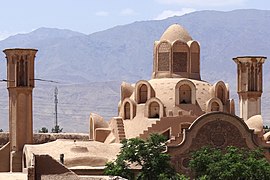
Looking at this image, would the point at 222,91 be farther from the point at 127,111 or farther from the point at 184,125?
the point at 127,111

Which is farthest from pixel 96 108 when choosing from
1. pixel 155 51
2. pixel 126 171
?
pixel 126 171

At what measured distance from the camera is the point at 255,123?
51406 millimetres

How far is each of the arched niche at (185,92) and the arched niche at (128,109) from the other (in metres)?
2.58

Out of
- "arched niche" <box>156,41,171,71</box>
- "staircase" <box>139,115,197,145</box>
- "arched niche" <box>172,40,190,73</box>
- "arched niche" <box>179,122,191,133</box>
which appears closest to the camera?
"staircase" <box>139,115,197,145</box>

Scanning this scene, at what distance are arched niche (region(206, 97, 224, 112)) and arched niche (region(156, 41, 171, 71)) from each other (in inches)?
159

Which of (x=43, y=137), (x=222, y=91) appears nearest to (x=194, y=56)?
(x=222, y=91)

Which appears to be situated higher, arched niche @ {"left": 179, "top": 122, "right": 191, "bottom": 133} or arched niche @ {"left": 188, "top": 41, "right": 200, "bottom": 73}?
arched niche @ {"left": 188, "top": 41, "right": 200, "bottom": 73}

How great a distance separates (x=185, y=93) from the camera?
51.5 m

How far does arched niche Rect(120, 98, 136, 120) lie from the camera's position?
5203 centimetres

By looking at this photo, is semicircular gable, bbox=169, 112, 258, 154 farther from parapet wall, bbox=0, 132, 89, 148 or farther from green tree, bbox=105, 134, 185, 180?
parapet wall, bbox=0, 132, 89, 148

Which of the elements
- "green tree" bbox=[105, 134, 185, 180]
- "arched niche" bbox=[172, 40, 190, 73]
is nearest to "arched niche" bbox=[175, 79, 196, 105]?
"arched niche" bbox=[172, 40, 190, 73]

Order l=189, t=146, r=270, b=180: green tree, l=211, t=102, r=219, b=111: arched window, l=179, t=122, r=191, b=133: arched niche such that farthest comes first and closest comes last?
l=211, t=102, r=219, b=111: arched window < l=179, t=122, r=191, b=133: arched niche < l=189, t=146, r=270, b=180: green tree

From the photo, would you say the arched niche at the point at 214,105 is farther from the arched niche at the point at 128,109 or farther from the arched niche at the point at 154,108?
the arched niche at the point at 128,109

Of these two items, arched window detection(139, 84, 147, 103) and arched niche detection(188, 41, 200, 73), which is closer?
arched window detection(139, 84, 147, 103)
